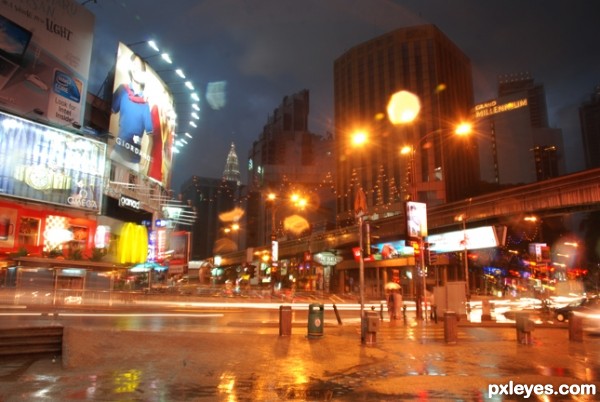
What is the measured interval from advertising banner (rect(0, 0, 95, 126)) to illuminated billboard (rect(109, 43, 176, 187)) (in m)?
4.34

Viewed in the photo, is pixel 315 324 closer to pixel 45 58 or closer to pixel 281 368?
pixel 281 368

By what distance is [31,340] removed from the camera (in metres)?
10.8

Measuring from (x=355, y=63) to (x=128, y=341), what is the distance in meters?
109

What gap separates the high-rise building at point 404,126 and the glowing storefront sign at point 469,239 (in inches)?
1446

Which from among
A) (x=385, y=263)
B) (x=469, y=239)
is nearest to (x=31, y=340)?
(x=469, y=239)

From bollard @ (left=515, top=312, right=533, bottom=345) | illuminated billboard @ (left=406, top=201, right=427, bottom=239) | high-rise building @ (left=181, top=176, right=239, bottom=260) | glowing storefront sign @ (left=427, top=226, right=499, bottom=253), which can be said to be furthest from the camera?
high-rise building @ (left=181, top=176, right=239, bottom=260)

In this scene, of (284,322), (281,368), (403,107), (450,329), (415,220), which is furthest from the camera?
(403,107)

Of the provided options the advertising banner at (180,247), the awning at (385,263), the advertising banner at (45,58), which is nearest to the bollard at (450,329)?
the advertising banner at (45,58)

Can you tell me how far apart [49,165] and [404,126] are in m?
76.9

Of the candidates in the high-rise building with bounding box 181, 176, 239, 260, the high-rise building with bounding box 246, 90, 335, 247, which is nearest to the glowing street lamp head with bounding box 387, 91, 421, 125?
the high-rise building with bounding box 246, 90, 335, 247

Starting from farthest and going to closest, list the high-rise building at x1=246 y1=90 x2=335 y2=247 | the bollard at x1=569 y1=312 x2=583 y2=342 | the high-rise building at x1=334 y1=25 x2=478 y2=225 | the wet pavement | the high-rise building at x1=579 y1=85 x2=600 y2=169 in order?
the high-rise building at x1=246 y1=90 x2=335 y2=247 → the high-rise building at x1=579 y1=85 x2=600 y2=169 → the high-rise building at x1=334 y1=25 x2=478 y2=225 → the bollard at x1=569 y1=312 x2=583 y2=342 → the wet pavement

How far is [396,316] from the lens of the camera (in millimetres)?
25125

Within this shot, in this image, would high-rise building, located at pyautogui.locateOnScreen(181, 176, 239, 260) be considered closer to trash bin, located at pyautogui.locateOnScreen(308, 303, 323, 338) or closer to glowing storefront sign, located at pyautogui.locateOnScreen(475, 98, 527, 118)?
glowing storefront sign, located at pyautogui.locateOnScreen(475, 98, 527, 118)

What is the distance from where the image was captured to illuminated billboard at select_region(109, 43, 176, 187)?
42500 mm
